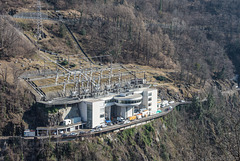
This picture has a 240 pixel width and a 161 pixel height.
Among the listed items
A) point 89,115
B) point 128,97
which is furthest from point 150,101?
point 89,115

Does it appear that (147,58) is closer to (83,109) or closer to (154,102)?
(154,102)

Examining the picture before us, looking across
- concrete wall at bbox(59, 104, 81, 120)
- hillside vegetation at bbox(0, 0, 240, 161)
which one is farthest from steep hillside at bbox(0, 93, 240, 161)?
concrete wall at bbox(59, 104, 81, 120)

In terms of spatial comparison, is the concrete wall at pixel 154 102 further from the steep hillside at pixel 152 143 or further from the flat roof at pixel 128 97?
the flat roof at pixel 128 97

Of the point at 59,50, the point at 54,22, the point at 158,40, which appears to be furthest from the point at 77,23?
the point at 158,40

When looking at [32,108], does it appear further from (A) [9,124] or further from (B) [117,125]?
(B) [117,125]

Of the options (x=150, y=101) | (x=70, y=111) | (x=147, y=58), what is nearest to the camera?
(x=70, y=111)

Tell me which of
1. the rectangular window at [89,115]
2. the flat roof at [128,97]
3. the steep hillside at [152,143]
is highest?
the flat roof at [128,97]

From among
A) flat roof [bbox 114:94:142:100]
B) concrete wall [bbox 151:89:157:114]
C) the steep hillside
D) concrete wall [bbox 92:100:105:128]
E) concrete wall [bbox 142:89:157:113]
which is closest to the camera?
the steep hillside

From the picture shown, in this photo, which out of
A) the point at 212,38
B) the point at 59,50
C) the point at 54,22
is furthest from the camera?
the point at 212,38

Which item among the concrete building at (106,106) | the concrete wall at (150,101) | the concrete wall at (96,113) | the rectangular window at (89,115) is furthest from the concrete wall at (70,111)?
the concrete wall at (150,101)

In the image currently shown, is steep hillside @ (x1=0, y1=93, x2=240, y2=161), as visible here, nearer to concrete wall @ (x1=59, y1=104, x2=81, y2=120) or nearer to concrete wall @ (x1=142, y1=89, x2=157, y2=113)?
concrete wall @ (x1=142, y1=89, x2=157, y2=113)

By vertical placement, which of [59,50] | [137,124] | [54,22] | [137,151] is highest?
[54,22]
